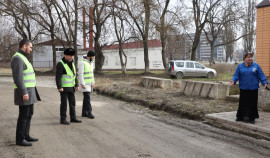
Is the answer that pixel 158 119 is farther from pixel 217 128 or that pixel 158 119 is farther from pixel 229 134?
pixel 229 134

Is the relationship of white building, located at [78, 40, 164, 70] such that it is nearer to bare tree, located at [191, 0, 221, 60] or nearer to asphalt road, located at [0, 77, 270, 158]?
bare tree, located at [191, 0, 221, 60]

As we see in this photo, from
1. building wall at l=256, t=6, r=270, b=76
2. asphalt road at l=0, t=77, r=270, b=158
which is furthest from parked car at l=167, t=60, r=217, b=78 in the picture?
asphalt road at l=0, t=77, r=270, b=158

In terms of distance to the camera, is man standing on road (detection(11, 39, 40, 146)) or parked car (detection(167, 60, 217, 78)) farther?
parked car (detection(167, 60, 217, 78))

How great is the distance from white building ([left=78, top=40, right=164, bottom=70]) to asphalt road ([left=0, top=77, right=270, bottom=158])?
114 feet

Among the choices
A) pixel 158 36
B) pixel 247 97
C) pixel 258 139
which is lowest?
pixel 258 139

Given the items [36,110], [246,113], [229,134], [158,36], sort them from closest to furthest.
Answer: [229,134] → [246,113] → [36,110] → [158,36]

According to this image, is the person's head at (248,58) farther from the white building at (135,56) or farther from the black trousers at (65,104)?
the white building at (135,56)

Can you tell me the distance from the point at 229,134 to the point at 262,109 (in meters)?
2.57

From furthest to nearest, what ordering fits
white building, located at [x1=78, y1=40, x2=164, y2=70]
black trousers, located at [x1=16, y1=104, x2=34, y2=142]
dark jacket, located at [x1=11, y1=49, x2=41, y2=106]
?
white building, located at [x1=78, y1=40, x2=164, y2=70] < black trousers, located at [x1=16, y1=104, x2=34, y2=142] < dark jacket, located at [x1=11, y1=49, x2=41, y2=106]

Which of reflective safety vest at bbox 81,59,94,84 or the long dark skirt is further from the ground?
reflective safety vest at bbox 81,59,94,84

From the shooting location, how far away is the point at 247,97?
641cm

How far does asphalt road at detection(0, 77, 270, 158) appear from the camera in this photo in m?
4.43

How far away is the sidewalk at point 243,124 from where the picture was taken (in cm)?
568

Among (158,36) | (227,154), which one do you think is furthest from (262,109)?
(158,36)
